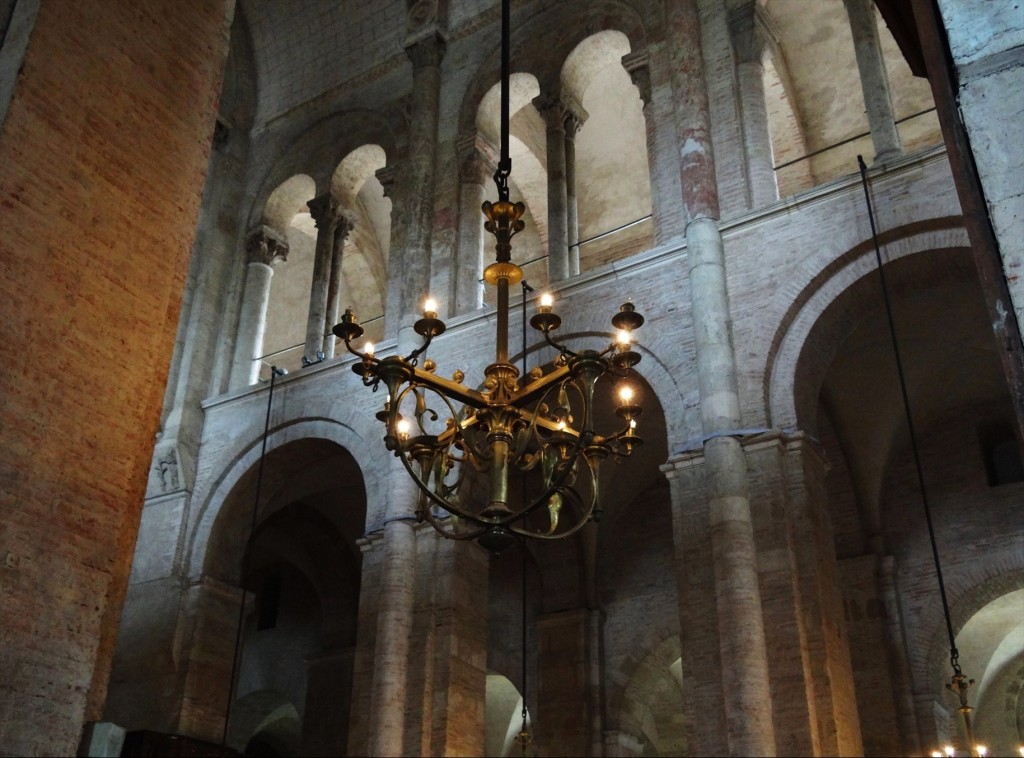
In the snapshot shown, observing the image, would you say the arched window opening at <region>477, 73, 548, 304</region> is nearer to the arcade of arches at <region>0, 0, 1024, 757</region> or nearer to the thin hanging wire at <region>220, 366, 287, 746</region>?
the arcade of arches at <region>0, 0, 1024, 757</region>

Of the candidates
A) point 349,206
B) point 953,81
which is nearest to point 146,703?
point 349,206

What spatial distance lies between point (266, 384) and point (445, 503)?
25.3 ft

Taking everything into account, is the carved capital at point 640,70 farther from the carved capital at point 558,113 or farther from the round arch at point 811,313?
the round arch at point 811,313

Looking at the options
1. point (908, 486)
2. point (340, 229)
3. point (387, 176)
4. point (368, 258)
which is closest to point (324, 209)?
point (340, 229)

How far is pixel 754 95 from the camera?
36.2ft

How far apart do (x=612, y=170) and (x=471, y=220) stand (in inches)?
178

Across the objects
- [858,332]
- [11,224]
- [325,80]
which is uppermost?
[325,80]

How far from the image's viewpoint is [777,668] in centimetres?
829

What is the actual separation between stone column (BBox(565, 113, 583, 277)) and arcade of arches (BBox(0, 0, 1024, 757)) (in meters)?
0.04

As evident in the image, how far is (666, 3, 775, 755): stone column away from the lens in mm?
8164

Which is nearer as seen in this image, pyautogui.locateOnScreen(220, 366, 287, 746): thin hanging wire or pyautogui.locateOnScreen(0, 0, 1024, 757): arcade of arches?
pyautogui.locateOnScreen(0, 0, 1024, 757): arcade of arches

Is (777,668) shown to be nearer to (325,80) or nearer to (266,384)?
(266,384)

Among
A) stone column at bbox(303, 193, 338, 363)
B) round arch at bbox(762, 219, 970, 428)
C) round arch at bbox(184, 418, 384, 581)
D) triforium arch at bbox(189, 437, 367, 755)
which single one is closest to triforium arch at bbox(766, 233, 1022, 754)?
round arch at bbox(762, 219, 970, 428)

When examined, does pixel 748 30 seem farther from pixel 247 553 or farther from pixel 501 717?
pixel 501 717
